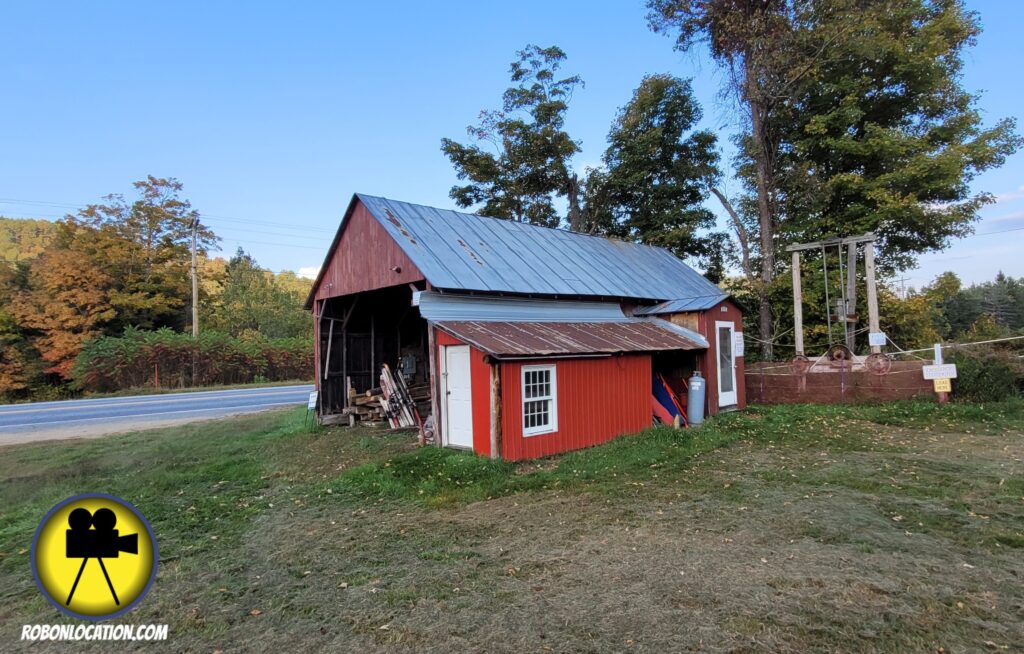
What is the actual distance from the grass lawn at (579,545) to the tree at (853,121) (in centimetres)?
1285

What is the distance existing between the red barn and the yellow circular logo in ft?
20.6

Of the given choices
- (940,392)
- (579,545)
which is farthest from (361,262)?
(940,392)

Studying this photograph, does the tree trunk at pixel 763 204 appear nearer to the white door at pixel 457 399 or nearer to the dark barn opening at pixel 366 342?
the dark barn opening at pixel 366 342

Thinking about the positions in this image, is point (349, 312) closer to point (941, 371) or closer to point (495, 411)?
point (495, 411)

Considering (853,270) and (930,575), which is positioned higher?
(853,270)

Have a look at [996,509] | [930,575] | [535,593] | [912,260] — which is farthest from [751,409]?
[912,260]

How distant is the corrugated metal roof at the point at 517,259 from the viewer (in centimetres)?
1231

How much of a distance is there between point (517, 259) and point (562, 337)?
138 inches

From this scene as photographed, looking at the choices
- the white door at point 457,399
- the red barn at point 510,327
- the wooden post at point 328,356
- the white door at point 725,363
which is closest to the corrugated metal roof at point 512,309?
the red barn at point 510,327

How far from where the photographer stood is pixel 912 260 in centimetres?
2219

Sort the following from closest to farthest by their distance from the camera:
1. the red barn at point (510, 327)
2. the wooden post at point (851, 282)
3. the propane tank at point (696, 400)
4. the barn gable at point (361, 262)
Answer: the red barn at point (510, 327) < the barn gable at point (361, 262) < the propane tank at point (696, 400) < the wooden post at point (851, 282)

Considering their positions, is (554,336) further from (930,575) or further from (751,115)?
(751,115)

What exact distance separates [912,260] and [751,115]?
9168 millimetres

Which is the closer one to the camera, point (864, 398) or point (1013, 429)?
point (1013, 429)
